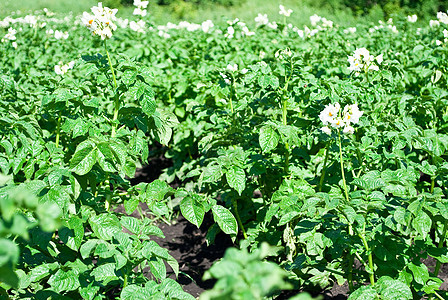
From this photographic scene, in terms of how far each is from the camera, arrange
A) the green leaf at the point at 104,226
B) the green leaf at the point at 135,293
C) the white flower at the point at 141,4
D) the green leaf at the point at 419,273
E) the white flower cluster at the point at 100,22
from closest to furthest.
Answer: the green leaf at the point at 135,293, the green leaf at the point at 104,226, the green leaf at the point at 419,273, the white flower cluster at the point at 100,22, the white flower at the point at 141,4

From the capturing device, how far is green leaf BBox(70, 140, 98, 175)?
1.82 meters

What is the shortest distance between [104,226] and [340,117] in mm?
1225

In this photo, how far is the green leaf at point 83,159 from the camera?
182 centimetres

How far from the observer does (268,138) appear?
2.30 metres

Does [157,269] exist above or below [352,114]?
below

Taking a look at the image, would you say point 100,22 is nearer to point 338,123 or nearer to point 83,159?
point 83,159

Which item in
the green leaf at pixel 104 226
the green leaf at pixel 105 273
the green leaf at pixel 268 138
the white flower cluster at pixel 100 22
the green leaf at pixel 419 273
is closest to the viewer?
the green leaf at pixel 105 273

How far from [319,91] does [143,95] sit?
3.21ft

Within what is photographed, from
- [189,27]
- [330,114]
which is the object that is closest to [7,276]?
[330,114]

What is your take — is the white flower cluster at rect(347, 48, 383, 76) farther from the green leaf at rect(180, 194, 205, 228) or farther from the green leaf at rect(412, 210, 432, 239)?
the green leaf at rect(180, 194, 205, 228)

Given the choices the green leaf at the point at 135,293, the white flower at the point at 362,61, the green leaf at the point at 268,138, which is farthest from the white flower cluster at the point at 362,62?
the green leaf at the point at 135,293

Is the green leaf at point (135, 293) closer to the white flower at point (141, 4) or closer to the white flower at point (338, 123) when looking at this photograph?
the white flower at point (338, 123)

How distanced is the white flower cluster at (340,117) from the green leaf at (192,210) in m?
0.74

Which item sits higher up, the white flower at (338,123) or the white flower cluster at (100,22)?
the white flower cluster at (100,22)
